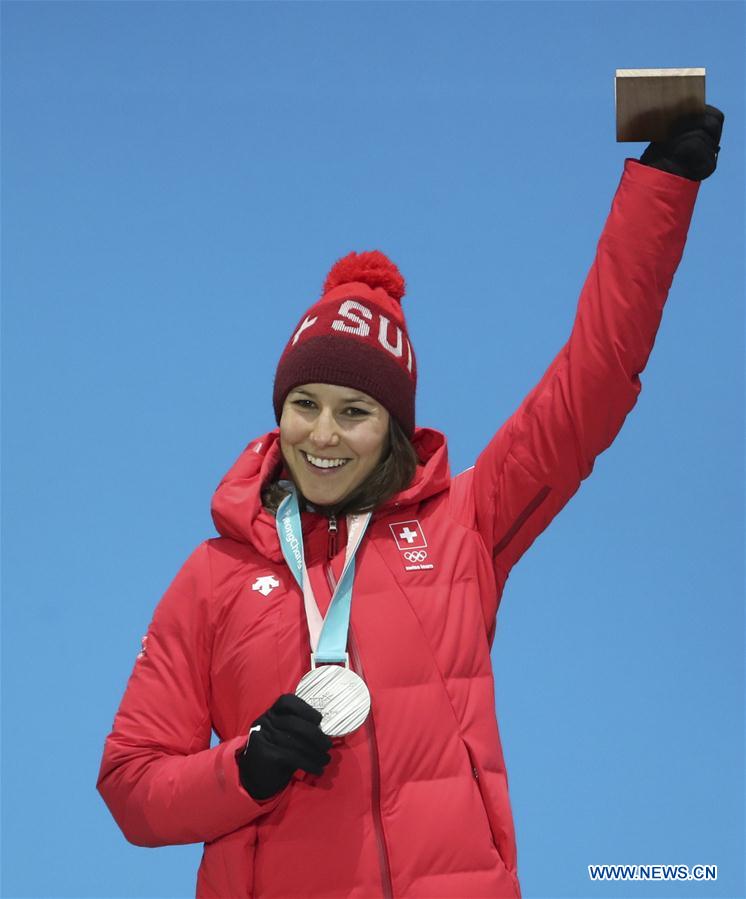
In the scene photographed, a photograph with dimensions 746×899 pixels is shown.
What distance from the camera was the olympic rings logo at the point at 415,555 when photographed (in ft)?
6.70

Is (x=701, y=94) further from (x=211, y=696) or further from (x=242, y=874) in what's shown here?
(x=242, y=874)

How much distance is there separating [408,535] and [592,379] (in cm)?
35

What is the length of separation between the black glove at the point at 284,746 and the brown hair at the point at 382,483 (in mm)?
339

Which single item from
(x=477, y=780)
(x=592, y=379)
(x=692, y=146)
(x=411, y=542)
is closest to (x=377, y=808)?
(x=477, y=780)

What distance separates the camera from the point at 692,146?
1895 mm

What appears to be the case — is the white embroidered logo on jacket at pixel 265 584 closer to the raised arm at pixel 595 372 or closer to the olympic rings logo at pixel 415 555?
the olympic rings logo at pixel 415 555

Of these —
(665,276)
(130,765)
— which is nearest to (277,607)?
(130,765)

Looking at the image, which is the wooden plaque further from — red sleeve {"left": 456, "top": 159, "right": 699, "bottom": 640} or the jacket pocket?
the jacket pocket

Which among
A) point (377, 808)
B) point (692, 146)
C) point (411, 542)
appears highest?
point (692, 146)

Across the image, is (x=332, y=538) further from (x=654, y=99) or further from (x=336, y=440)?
(x=654, y=99)

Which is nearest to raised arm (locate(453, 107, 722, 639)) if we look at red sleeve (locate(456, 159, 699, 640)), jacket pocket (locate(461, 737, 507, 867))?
red sleeve (locate(456, 159, 699, 640))

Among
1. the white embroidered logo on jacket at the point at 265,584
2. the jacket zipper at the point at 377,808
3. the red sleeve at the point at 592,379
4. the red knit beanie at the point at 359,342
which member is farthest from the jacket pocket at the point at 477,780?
the red knit beanie at the point at 359,342

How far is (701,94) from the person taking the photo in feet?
6.20

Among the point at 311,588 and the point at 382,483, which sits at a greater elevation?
the point at 382,483
